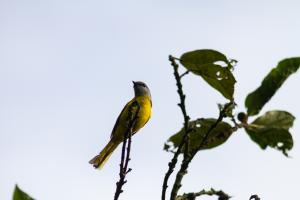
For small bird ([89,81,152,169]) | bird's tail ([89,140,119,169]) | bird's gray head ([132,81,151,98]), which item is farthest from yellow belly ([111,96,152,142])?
bird's gray head ([132,81,151,98])

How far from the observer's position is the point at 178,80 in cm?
215

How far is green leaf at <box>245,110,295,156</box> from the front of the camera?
213 centimetres

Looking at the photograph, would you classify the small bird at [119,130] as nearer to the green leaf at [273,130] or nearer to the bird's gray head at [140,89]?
the bird's gray head at [140,89]

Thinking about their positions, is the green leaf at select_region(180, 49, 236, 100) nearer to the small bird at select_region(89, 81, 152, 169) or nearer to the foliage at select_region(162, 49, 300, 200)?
the foliage at select_region(162, 49, 300, 200)

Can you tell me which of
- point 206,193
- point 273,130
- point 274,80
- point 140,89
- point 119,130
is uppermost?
point 140,89

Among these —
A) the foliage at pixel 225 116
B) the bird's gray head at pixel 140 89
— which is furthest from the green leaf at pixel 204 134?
the bird's gray head at pixel 140 89

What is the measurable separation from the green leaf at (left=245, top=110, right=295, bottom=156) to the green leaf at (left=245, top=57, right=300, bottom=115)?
0.23 ft

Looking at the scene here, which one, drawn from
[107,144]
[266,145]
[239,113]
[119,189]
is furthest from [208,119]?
[107,144]

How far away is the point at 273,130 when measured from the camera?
6.98 ft

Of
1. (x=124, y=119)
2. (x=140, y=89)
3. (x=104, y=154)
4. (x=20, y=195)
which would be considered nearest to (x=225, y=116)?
(x=20, y=195)

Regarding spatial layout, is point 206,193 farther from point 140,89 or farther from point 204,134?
point 140,89

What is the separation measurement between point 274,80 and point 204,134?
0.40 metres

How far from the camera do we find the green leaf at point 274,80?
6.97 ft

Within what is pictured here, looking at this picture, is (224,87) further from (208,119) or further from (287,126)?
(287,126)
